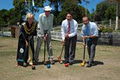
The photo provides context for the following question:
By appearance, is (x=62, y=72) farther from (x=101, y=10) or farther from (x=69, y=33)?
(x=101, y=10)

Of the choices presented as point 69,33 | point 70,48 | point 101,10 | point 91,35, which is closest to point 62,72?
point 70,48

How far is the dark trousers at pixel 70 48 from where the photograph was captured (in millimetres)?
7723

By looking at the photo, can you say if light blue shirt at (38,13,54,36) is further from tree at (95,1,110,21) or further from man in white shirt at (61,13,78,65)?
tree at (95,1,110,21)

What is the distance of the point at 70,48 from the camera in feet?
25.6

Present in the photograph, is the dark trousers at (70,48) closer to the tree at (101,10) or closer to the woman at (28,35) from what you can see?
the woman at (28,35)

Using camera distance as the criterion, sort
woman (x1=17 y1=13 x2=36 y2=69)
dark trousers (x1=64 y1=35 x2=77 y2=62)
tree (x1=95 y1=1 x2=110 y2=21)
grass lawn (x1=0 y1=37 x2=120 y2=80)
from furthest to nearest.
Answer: tree (x1=95 y1=1 x2=110 y2=21) → dark trousers (x1=64 y1=35 x2=77 y2=62) → woman (x1=17 y1=13 x2=36 y2=69) → grass lawn (x1=0 y1=37 x2=120 y2=80)

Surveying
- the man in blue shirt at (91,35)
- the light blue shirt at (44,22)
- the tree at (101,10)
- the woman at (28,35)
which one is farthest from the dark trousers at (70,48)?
the tree at (101,10)

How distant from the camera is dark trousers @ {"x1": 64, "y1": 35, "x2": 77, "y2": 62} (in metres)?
7.72

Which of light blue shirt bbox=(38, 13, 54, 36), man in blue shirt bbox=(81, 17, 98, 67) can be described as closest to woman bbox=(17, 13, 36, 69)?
light blue shirt bbox=(38, 13, 54, 36)

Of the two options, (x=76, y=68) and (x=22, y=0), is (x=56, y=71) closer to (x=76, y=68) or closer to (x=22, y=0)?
(x=76, y=68)

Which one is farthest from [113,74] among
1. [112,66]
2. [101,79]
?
[112,66]

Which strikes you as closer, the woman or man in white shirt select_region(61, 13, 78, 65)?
the woman

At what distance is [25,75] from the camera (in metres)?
6.31

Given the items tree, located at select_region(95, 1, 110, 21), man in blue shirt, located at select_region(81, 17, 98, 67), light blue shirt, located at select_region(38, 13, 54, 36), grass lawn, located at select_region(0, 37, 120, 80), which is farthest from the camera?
tree, located at select_region(95, 1, 110, 21)
